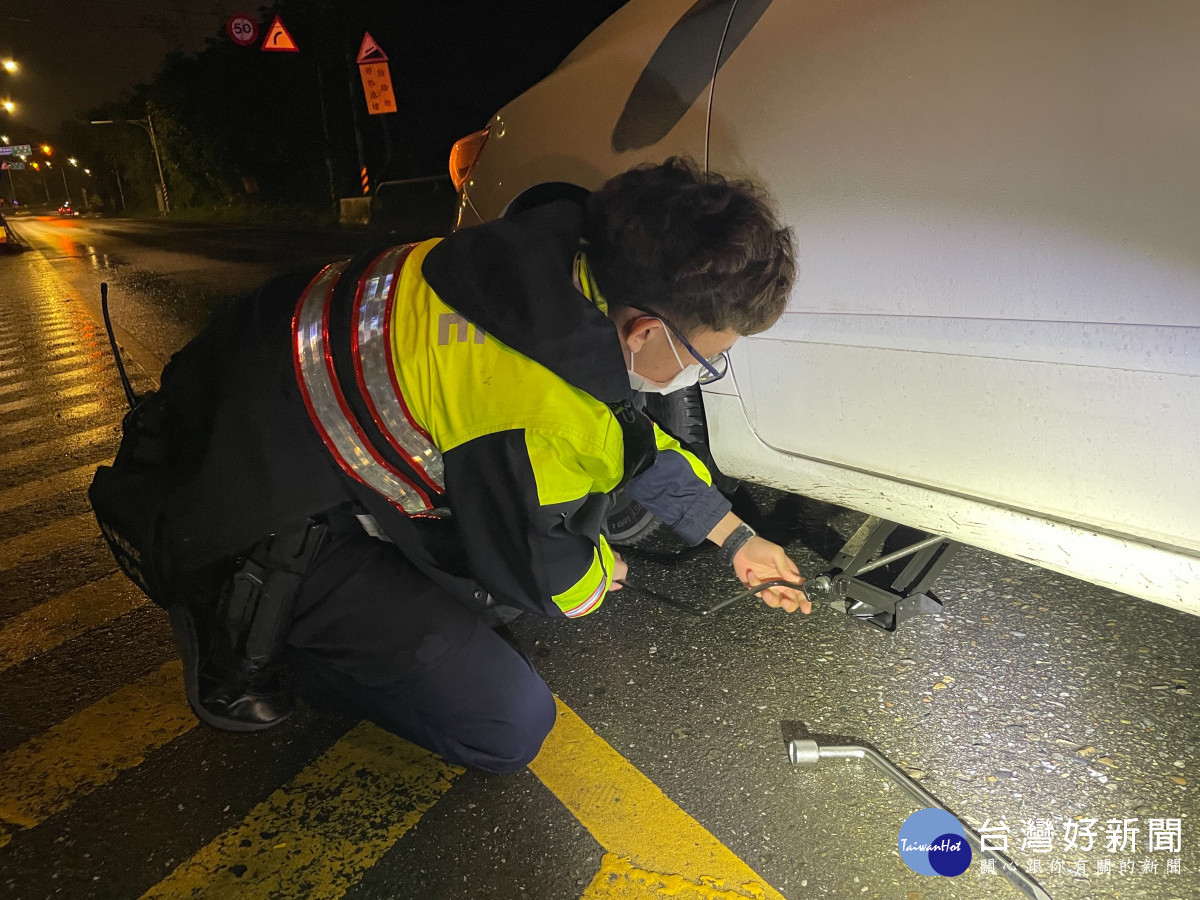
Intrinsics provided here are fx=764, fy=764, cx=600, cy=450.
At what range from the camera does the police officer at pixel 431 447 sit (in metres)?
1.19

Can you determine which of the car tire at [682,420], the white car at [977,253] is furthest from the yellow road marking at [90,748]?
the white car at [977,253]

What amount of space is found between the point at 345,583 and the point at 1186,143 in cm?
163

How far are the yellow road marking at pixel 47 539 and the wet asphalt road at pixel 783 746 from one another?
67cm

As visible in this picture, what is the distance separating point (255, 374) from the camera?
4.47ft

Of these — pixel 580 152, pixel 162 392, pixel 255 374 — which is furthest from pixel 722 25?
pixel 162 392

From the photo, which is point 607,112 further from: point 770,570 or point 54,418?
point 54,418

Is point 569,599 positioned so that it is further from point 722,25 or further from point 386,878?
point 722,25

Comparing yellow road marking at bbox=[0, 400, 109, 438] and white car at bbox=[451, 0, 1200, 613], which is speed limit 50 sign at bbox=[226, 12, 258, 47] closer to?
yellow road marking at bbox=[0, 400, 109, 438]

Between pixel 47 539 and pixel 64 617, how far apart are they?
2.05 feet

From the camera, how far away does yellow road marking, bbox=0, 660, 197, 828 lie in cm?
166

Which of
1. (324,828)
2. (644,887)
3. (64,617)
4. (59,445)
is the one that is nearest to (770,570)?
(644,887)

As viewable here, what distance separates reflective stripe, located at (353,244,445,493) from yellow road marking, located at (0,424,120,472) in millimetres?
2976

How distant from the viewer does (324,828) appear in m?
1.55

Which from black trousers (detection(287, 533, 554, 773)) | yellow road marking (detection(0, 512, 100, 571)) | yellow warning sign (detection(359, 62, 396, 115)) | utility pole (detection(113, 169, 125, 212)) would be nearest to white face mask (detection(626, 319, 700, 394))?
black trousers (detection(287, 533, 554, 773))
